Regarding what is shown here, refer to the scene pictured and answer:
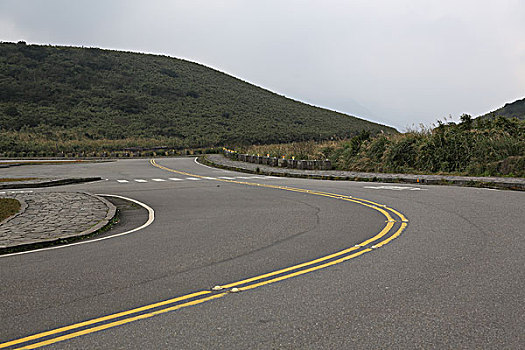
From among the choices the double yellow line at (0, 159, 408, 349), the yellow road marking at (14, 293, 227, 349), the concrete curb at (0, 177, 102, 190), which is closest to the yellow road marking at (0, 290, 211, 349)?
the double yellow line at (0, 159, 408, 349)

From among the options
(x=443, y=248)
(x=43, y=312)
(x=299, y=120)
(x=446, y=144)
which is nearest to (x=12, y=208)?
(x=43, y=312)

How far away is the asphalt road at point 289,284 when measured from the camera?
4426 millimetres

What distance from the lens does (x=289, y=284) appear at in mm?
5863

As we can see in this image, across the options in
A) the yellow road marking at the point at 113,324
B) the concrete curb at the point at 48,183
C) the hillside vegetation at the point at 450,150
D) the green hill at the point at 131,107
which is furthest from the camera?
the green hill at the point at 131,107

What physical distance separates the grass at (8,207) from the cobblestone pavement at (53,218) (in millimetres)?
175

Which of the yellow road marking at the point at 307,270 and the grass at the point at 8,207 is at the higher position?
the yellow road marking at the point at 307,270

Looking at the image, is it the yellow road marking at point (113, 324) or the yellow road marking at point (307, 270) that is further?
the yellow road marking at point (307, 270)

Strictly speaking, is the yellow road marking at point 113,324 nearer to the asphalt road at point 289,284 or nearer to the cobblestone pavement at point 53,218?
the asphalt road at point 289,284

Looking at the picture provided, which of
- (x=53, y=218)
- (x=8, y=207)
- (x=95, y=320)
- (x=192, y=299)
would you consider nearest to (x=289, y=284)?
(x=192, y=299)

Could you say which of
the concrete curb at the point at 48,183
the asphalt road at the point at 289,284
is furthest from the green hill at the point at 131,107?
the asphalt road at the point at 289,284

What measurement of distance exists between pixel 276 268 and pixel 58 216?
689 cm

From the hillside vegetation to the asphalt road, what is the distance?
408 inches

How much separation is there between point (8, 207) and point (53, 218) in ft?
8.28

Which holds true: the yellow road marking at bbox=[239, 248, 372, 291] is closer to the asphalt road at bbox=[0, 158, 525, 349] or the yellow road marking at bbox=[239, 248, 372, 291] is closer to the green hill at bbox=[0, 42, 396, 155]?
the asphalt road at bbox=[0, 158, 525, 349]
